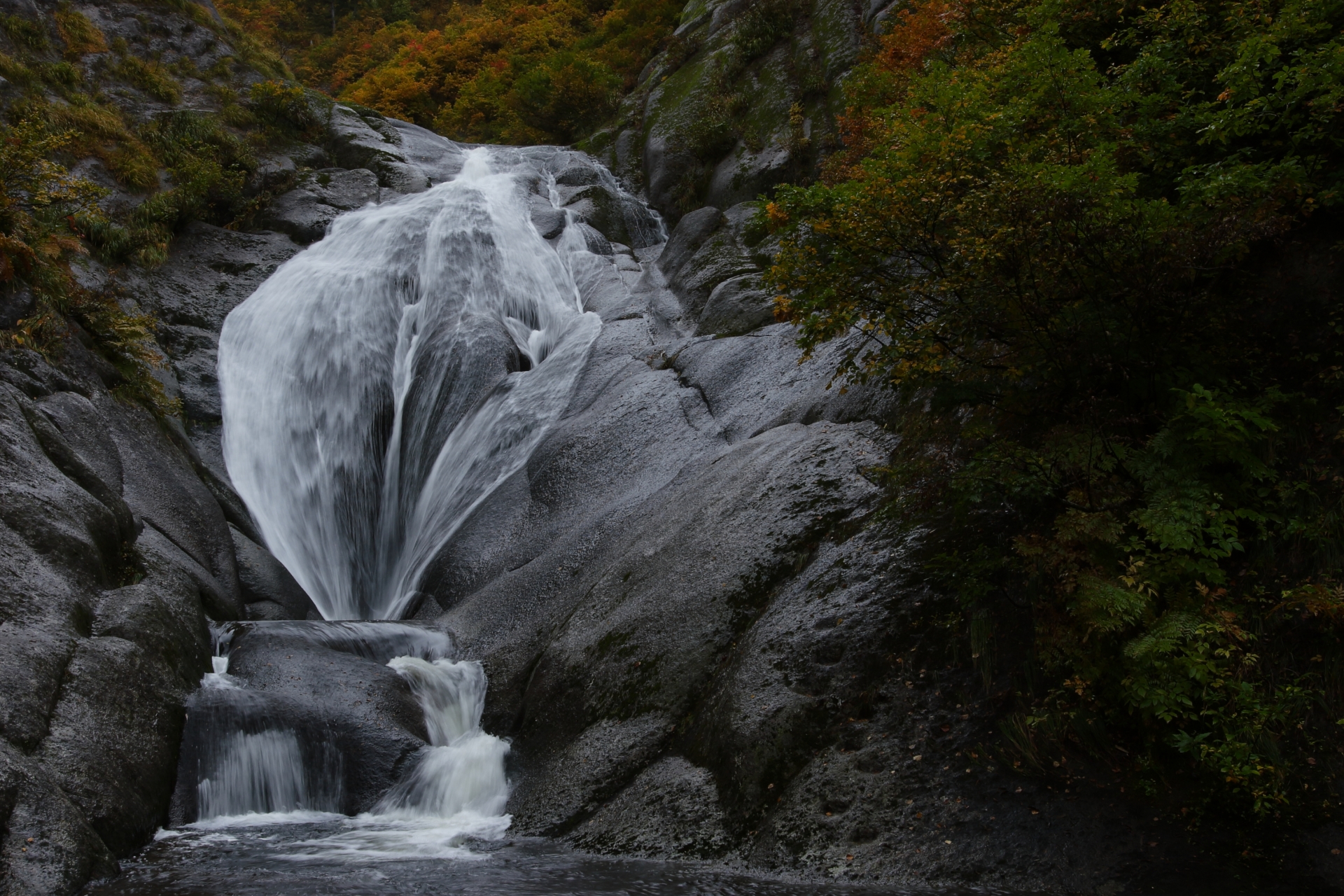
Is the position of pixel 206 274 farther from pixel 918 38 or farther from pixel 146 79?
pixel 918 38

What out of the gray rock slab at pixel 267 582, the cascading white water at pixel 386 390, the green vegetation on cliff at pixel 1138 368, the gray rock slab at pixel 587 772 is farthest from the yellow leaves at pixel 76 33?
the gray rock slab at pixel 587 772

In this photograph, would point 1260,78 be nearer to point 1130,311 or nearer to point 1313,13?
point 1313,13

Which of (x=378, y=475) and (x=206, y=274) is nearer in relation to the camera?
(x=378, y=475)

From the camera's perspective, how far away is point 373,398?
13.6 meters

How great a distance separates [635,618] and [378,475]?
22.5 ft

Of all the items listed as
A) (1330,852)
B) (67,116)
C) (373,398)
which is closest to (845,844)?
(1330,852)

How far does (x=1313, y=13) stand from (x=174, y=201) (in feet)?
55.3

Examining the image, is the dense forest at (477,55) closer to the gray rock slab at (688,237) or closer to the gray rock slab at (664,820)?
the gray rock slab at (688,237)

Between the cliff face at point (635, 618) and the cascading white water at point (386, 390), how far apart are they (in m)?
0.58

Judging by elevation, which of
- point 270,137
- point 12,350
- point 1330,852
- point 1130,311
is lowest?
point 1330,852

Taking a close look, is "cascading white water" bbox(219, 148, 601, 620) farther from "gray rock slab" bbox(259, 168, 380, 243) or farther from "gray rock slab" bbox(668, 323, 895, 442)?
"gray rock slab" bbox(668, 323, 895, 442)

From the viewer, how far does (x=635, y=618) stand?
7.55 m

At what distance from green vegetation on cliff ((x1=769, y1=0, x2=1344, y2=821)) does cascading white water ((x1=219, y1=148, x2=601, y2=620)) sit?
745 centimetres

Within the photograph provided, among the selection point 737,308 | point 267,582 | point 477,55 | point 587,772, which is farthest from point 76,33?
point 587,772
